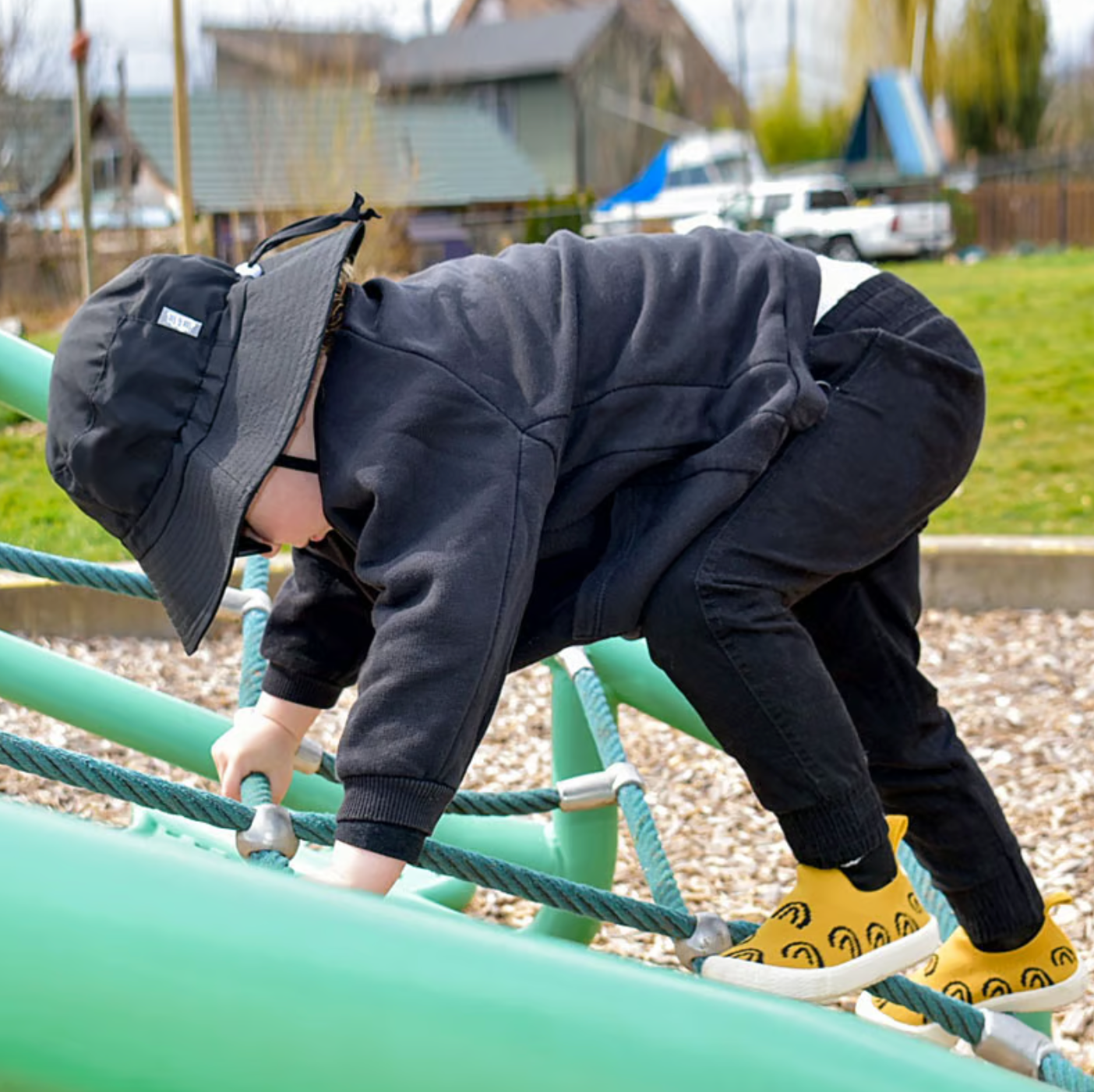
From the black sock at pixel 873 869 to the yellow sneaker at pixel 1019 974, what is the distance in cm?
30

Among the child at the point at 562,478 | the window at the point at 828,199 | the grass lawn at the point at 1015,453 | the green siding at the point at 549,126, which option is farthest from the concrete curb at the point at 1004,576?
the green siding at the point at 549,126

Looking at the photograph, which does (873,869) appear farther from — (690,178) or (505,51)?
(505,51)

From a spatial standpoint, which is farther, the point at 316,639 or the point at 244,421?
the point at 316,639

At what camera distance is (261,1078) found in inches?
11.9

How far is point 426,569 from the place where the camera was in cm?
104

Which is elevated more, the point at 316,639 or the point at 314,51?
the point at 314,51

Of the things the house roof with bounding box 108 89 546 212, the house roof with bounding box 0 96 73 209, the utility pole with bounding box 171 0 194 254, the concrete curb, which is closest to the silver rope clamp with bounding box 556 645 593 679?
the concrete curb

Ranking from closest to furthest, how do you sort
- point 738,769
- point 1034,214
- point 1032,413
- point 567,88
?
point 738,769 < point 1032,413 < point 1034,214 < point 567,88

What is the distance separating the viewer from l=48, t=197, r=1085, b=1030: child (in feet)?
3.45

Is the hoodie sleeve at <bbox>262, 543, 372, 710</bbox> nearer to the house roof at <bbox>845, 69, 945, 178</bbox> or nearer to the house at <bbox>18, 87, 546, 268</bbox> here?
the house at <bbox>18, 87, 546, 268</bbox>

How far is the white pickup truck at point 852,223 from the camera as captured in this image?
16.0m

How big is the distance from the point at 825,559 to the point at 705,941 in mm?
330

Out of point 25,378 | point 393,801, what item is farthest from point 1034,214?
point 393,801

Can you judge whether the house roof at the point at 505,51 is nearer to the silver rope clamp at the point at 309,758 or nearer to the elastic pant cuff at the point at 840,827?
the silver rope clamp at the point at 309,758
